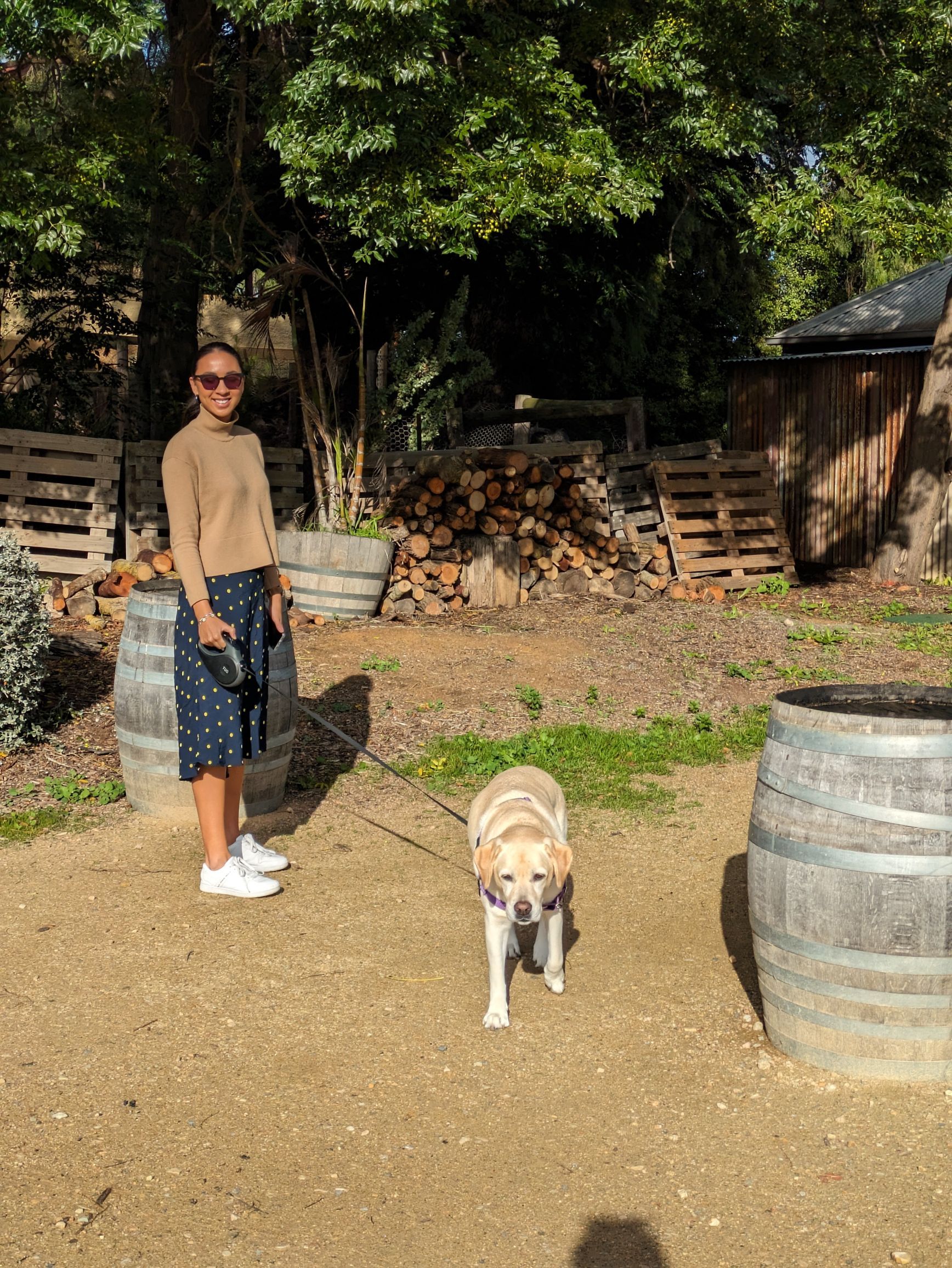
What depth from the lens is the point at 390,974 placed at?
15.3ft

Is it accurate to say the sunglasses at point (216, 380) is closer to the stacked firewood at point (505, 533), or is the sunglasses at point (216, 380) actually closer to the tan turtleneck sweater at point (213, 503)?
the tan turtleneck sweater at point (213, 503)

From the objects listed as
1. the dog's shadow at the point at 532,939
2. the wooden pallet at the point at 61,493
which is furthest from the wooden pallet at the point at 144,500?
the dog's shadow at the point at 532,939

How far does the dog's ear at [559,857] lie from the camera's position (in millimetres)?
4027

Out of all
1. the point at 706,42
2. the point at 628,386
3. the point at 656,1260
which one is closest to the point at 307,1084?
the point at 656,1260

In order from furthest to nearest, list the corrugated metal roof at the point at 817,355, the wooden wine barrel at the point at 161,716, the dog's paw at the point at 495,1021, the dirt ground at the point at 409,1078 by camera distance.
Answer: the corrugated metal roof at the point at 817,355 → the wooden wine barrel at the point at 161,716 → the dog's paw at the point at 495,1021 → the dirt ground at the point at 409,1078

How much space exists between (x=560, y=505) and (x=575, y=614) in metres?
1.57

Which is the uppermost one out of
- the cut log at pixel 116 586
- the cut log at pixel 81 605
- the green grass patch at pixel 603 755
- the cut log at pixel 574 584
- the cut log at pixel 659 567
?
the cut log at pixel 659 567

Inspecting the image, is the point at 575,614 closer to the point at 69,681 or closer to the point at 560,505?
the point at 560,505

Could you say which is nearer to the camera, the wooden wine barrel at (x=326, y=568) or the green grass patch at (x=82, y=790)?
the green grass patch at (x=82, y=790)

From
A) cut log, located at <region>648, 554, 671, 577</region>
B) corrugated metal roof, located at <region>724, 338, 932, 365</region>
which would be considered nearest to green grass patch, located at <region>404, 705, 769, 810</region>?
cut log, located at <region>648, 554, 671, 577</region>

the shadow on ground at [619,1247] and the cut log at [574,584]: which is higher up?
the cut log at [574,584]

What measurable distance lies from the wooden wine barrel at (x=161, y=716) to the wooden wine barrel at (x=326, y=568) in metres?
4.60

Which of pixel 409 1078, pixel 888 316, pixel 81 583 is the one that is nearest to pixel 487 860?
pixel 409 1078

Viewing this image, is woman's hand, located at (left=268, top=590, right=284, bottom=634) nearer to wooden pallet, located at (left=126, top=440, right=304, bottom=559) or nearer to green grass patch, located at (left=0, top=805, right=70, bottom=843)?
green grass patch, located at (left=0, top=805, right=70, bottom=843)
